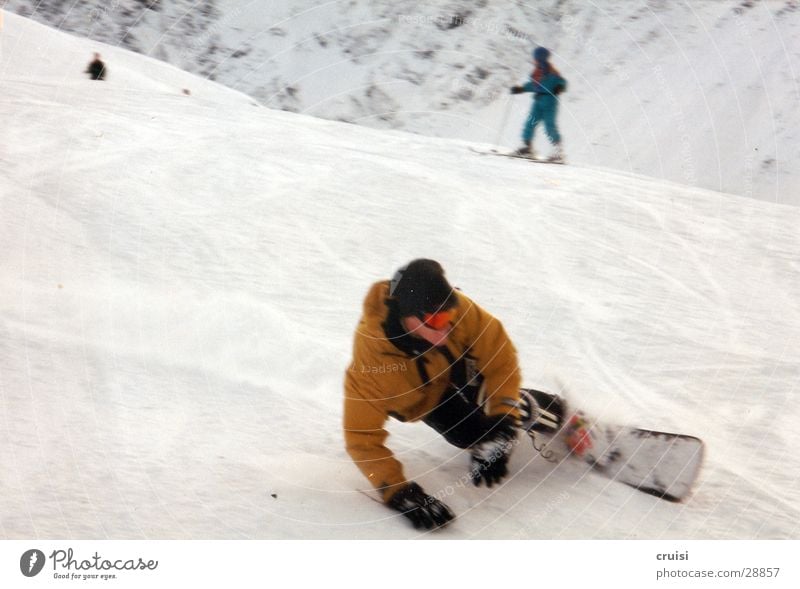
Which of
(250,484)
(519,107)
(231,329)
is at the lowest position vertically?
(250,484)

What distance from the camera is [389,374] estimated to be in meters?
0.88

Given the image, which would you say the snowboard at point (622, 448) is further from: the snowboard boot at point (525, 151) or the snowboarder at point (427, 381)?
the snowboard boot at point (525, 151)

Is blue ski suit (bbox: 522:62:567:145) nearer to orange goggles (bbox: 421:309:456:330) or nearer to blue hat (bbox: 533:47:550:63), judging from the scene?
blue hat (bbox: 533:47:550:63)

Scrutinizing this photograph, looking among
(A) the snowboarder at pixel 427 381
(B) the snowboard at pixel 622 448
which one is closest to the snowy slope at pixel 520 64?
(A) the snowboarder at pixel 427 381

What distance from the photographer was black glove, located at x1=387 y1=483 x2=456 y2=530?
0.89 meters

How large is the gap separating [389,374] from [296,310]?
0.18 m

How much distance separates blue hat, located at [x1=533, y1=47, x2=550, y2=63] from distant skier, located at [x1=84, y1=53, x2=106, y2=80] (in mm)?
579

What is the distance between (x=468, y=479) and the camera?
93 centimetres

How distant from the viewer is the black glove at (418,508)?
889mm

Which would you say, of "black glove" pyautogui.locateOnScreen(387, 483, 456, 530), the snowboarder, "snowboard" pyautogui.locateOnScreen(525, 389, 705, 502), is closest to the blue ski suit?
the snowboarder

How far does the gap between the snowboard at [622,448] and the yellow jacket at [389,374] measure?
0.13 m

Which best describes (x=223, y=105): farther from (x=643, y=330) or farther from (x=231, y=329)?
(x=643, y=330)
